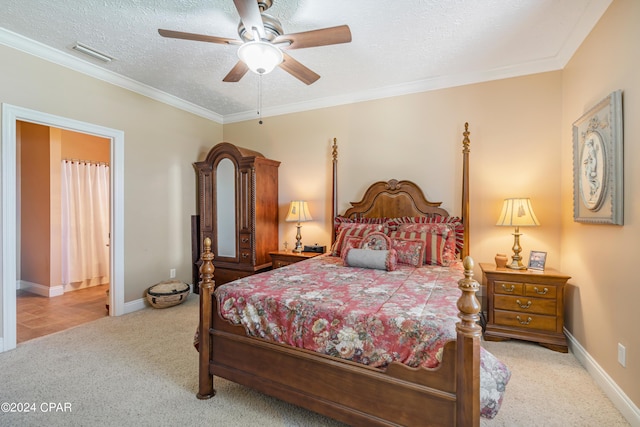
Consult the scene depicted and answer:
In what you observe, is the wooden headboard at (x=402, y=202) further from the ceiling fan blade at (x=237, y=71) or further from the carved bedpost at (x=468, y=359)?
the carved bedpost at (x=468, y=359)

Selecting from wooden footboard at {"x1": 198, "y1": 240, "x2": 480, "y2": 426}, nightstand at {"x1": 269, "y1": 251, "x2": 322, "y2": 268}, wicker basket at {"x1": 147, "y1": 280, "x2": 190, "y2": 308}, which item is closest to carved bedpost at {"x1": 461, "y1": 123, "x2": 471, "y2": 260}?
nightstand at {"x1": 269, "y1": 251, "x2": 322, "y2": 268}

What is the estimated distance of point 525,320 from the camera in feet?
8.69

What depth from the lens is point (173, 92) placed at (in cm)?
387

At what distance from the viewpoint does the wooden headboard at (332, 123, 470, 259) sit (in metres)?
3.21

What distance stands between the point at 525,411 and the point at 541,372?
599 millimetres

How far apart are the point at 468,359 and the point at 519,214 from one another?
2099 mm

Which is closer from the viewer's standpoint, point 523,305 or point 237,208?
point 523,305

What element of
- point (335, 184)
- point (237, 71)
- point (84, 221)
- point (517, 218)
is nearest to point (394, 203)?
point (335, 184)

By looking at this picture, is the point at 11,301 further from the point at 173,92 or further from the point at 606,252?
the point at 606,252

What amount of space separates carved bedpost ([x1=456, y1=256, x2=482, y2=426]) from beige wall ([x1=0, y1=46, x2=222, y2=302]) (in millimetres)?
3725

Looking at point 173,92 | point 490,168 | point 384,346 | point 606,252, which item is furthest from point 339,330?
point 173,92

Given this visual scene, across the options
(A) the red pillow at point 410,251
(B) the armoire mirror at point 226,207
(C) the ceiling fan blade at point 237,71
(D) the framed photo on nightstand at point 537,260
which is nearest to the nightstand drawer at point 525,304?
(D) the framed photo on nightstand at point 537,260

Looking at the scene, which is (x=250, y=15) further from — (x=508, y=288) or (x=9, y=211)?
(x=508, y=288)

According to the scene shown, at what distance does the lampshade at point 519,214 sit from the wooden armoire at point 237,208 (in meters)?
2.82
